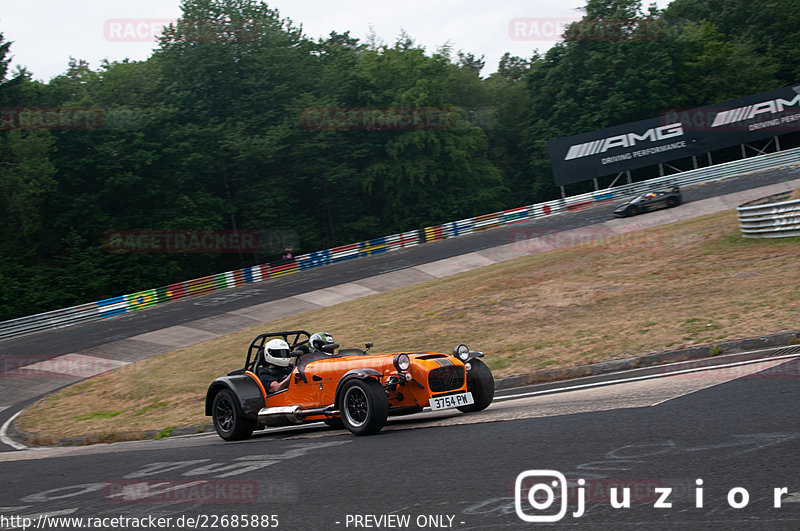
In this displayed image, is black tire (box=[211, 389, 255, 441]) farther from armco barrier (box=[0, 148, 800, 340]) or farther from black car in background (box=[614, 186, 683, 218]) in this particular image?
black car in background (box=[614, 186, 683, 218])

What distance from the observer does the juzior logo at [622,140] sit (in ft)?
169

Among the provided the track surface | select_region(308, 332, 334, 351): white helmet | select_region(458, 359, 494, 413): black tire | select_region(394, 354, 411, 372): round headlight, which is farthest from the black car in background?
select_region(394, 354, 411, 372): round headlight

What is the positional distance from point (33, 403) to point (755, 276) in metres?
20.0

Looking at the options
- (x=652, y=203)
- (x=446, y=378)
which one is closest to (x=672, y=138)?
(x=652, y=203)

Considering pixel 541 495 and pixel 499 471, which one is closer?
pixel 541 495

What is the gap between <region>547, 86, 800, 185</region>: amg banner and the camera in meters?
51.2

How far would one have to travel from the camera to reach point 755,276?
1656 cm

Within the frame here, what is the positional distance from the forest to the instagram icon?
141ft

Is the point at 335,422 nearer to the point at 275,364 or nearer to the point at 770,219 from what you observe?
the point at 275,364

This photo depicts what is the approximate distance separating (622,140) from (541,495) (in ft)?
162

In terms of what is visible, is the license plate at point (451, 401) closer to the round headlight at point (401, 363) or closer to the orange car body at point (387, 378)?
the orange car body at point (387, 378)

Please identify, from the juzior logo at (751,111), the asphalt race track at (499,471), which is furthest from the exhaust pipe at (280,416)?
the juzior logo at (751,111)

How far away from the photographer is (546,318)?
17766mm

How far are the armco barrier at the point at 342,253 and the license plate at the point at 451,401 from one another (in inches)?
1241
